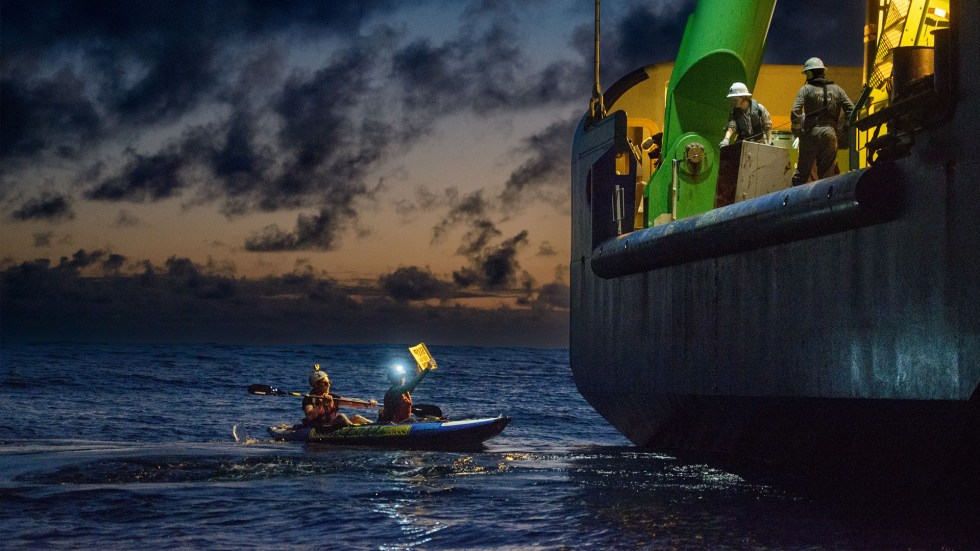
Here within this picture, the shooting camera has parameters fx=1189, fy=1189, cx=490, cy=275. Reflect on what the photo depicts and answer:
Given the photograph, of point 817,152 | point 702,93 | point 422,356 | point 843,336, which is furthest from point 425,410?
point 843,336

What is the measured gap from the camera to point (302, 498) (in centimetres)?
1099

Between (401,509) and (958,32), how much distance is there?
231 inches

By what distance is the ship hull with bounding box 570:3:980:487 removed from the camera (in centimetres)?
718

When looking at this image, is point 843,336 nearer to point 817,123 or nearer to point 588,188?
point 817,123

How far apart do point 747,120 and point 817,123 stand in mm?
1394

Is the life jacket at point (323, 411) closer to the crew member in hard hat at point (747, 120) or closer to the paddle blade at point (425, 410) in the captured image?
the paddle blade at point (425, 410)

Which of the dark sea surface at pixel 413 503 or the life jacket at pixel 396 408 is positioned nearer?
the dark sea surface at pixel 413 503

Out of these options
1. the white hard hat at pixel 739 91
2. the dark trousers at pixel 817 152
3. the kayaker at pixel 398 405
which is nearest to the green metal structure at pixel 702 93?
the white hard hat at pixel 739 91

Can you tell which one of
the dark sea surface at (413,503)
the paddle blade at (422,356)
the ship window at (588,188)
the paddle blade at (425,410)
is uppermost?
the ship window at (588,188)

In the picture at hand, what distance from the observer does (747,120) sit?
455 inches

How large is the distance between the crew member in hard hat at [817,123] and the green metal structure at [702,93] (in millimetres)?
2251

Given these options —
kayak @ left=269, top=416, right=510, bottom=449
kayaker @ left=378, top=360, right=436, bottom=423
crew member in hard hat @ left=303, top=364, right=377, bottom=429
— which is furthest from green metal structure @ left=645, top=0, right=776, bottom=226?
crew member in hard hat @ left=303, top=364, right=377, bottom=429

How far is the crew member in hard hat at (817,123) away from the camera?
1012 cm

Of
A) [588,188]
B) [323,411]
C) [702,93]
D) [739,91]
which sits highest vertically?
[702,93]
